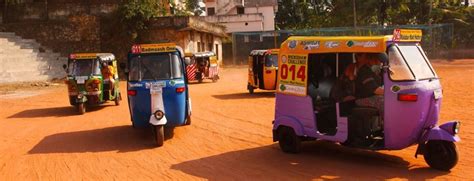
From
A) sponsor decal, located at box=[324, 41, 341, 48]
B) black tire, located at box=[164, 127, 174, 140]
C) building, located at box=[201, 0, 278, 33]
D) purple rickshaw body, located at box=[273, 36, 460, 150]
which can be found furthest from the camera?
building, located at box=[201, 0, 278, 33]

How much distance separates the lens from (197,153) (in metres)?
8.59

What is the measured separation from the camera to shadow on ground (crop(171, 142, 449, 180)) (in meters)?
6.64

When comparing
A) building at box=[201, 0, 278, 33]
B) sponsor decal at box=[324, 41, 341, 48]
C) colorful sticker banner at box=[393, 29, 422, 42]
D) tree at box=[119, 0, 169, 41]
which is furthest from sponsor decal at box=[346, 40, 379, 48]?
building at box=[201, 0, 278, 33]

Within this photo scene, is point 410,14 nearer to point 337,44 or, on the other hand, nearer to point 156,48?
point 156,48

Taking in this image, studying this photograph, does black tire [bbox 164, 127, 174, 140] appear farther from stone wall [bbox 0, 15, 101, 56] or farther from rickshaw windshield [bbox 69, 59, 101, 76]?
stone wall [bbox 0, 15, 101, 56]

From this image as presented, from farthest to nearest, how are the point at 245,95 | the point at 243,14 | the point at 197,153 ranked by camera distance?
the point at 243,14 < the point at 245,95 < the point at 197,153

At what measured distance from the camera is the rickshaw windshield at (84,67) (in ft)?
49.3

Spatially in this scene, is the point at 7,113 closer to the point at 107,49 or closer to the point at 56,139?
the point at 56,139

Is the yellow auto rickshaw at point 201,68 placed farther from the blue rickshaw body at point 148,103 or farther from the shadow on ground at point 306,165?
the shadow on ground at point 306,165

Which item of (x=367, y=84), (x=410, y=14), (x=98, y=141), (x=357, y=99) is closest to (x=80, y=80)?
(x=98, y=141)

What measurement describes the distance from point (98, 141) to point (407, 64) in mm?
6518

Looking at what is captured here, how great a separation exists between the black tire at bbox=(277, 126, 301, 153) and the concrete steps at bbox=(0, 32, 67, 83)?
21183mm

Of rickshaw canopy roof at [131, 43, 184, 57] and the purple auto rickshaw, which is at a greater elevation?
rickshaw canopy roof at [131, 43, 184, 57]

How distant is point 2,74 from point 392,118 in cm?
2354
